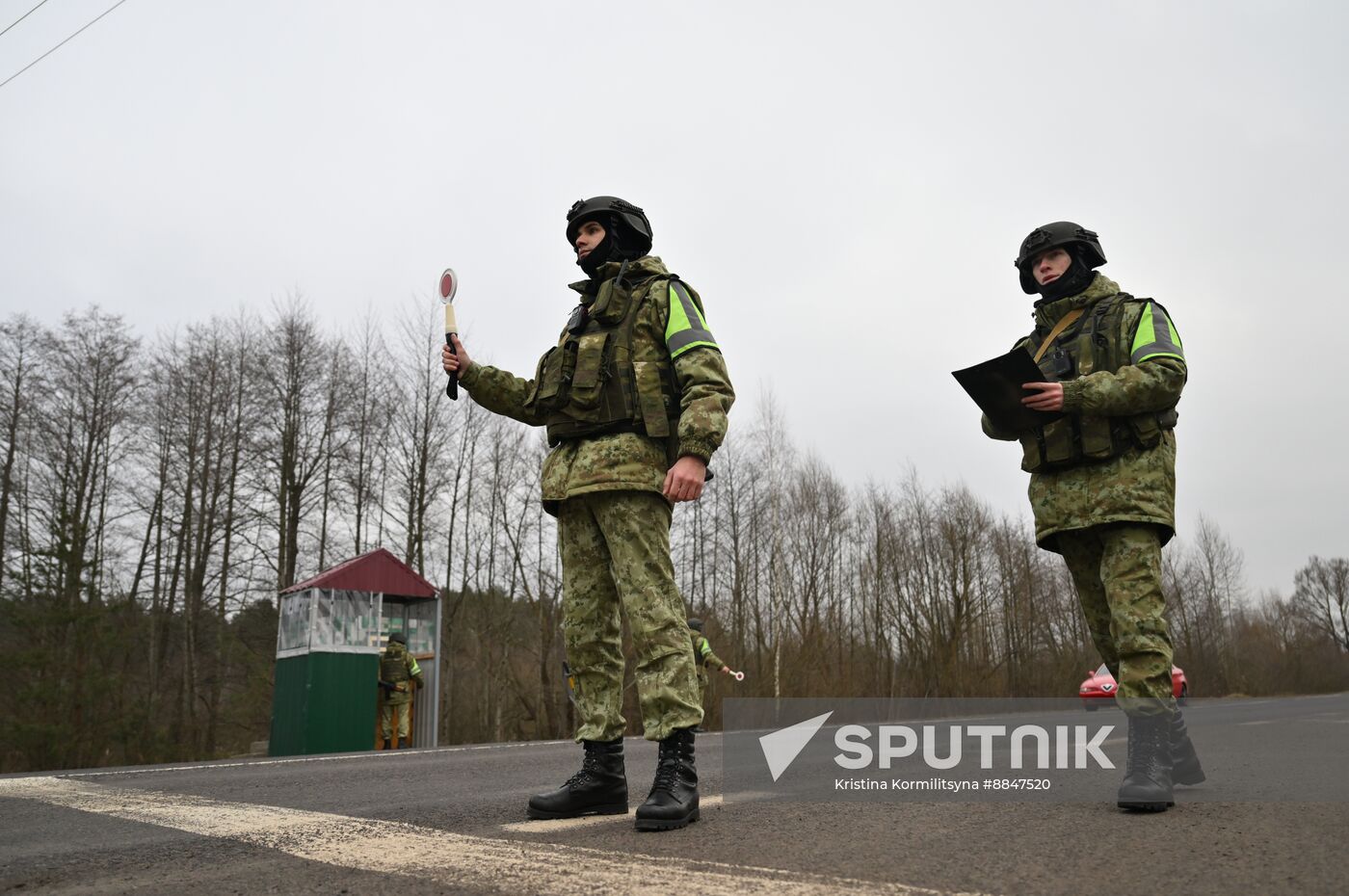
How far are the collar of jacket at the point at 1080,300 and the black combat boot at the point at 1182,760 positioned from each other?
169cm

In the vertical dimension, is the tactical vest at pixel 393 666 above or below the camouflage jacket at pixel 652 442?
below

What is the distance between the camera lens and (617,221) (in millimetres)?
4098

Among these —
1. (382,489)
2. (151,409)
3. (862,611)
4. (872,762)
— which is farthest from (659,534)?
(862,611)

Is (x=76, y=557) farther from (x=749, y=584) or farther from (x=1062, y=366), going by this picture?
(x=1062, y=366)

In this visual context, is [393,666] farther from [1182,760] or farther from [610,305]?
[1182,760]

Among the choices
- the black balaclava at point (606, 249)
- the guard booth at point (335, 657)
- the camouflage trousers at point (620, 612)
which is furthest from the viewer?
the guard booth at point (335, 657)

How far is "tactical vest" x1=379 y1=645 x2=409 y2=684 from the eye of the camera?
17.7 metres

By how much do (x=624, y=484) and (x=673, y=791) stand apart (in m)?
1.04

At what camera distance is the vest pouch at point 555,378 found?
3.79m

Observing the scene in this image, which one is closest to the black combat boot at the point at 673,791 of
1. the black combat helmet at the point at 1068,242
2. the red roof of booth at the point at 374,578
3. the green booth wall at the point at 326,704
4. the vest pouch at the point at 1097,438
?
→ the vest pouch at the point at 1097,438

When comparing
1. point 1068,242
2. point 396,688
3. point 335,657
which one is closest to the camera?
point 1068,242

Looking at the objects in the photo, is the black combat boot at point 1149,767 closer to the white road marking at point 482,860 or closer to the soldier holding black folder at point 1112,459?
the soldier holding black folder at point 1112,459

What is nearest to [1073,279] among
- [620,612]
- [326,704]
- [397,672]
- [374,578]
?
[620,612]

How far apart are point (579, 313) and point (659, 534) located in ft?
3.12
